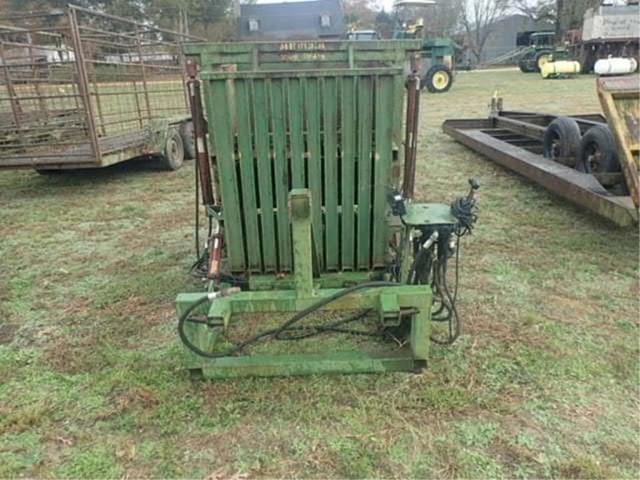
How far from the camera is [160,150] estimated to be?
250 inches

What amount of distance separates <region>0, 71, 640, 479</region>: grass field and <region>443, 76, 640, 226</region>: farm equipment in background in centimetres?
36

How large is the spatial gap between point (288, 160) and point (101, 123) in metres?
4.52

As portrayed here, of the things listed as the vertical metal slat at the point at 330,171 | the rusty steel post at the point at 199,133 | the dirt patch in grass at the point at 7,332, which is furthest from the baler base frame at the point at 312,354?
the dirt patch in grass at the point at 7,332

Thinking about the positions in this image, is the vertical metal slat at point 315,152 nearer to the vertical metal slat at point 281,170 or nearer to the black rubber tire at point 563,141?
the vertical metal slat at point 281,170

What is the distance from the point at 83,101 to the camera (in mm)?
5133

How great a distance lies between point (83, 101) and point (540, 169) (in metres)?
4.45

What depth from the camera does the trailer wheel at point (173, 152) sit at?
6.60 meters

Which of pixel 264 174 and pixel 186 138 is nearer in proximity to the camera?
pixel 264 174

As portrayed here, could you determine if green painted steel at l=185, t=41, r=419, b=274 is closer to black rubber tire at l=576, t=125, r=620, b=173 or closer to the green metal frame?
the green metal frame

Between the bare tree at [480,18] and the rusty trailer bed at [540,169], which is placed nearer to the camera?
the rusty trailer bed at [540,169]

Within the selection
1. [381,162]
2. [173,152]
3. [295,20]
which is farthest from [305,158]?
[295,20]

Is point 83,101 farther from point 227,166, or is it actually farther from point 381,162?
point 381,162

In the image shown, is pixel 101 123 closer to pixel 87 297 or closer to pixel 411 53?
pixel 87 297

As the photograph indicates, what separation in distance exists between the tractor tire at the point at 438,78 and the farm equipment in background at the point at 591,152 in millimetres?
10343
